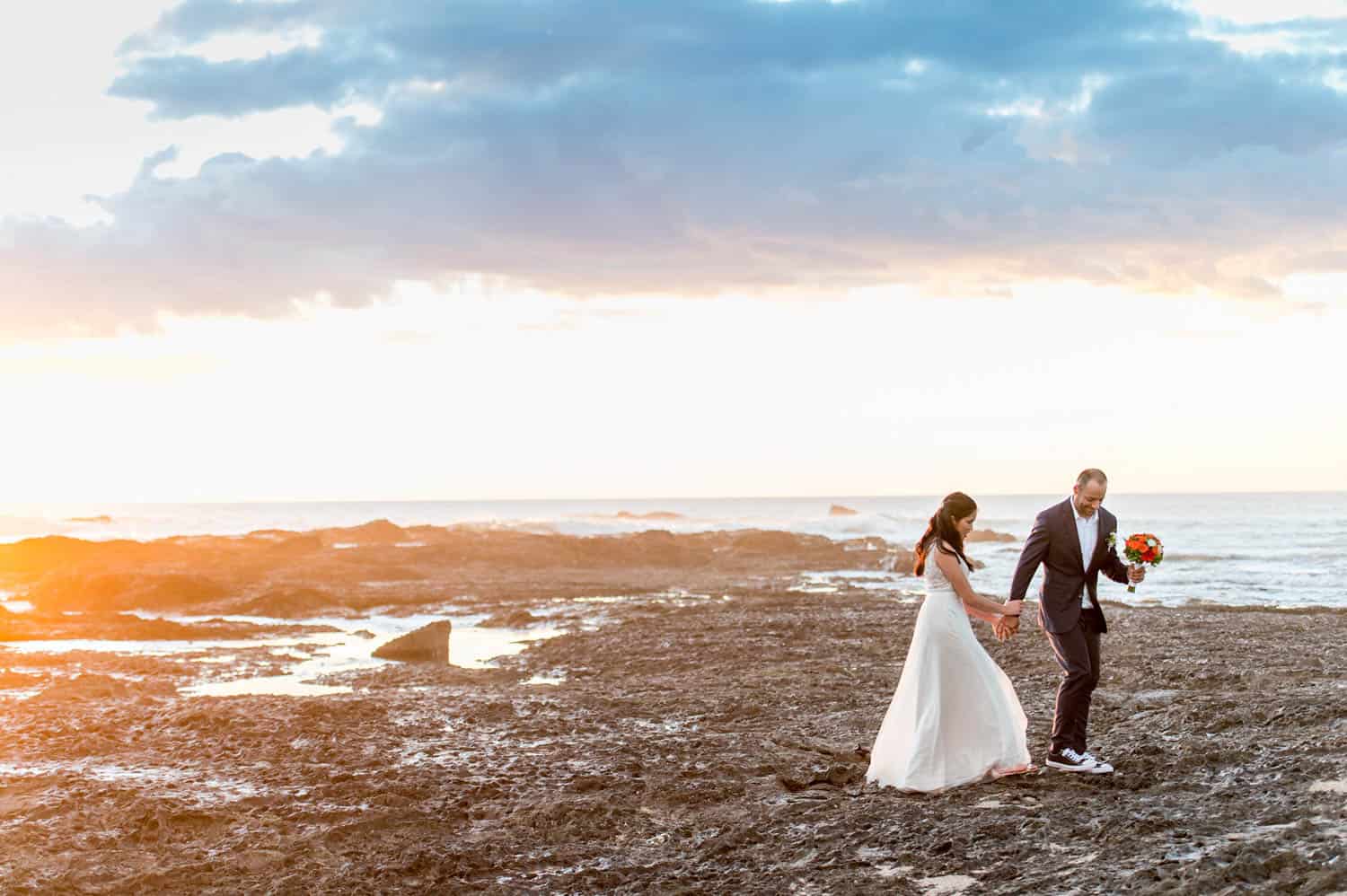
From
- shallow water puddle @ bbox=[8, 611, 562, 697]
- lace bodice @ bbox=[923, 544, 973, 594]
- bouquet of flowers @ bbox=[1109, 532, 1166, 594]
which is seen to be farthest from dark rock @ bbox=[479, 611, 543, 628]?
bouquet of flowers @ bbox=[1109, 532, 1166, 594]

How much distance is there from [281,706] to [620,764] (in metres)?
4.53

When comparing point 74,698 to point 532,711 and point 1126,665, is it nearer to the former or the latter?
point 532,711

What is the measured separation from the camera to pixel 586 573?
120 feet

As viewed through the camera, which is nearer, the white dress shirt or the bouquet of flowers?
the white dress shirt

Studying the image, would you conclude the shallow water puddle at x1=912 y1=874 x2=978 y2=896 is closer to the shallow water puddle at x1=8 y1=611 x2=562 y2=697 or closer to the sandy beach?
the sandy beach

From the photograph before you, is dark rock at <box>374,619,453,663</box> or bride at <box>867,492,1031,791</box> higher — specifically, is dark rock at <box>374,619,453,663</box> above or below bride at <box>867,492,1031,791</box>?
below

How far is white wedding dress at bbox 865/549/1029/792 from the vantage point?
8188 millimetres

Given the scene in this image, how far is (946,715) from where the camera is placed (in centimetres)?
831

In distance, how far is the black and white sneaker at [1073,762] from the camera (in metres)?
8.22

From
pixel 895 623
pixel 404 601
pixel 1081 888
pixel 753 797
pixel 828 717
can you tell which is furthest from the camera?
pixel 404 601

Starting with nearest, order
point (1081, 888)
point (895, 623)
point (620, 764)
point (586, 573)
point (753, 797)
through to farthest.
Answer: point (1081, 888) < point (753, 797) < point (620, 764) < point (895, 623) < point (586, 573)

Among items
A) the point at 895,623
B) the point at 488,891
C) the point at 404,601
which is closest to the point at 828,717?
the point at 488,891

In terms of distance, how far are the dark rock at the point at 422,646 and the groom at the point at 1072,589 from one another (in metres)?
10.6

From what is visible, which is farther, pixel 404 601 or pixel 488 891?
pixel 404 601
